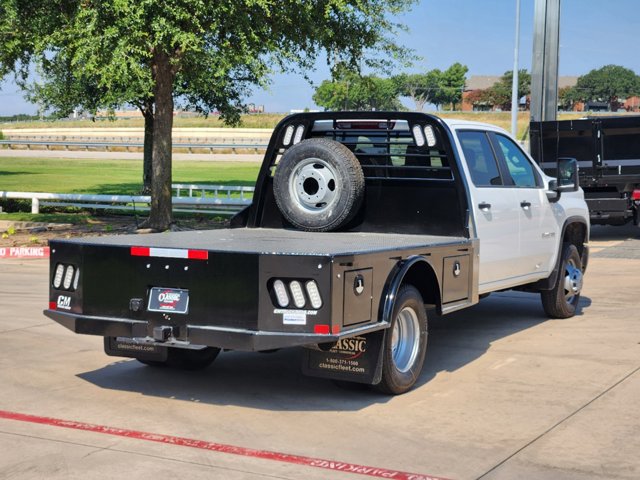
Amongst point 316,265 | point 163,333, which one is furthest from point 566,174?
point 163,333

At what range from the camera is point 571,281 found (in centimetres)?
1066

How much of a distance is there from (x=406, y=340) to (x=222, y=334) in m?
1.60

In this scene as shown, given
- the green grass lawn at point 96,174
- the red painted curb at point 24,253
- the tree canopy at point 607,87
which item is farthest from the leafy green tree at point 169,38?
the tree canopy at point 607,87

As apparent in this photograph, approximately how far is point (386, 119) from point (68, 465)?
432 centimetres

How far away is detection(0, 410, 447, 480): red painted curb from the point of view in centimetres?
551

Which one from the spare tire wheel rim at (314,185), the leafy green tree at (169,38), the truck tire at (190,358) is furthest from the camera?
the leafy green tree at (169,38)

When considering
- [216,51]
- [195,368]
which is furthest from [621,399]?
[216,51]

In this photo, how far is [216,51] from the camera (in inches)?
688

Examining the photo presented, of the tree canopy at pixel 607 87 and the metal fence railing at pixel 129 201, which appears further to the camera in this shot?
the tree canopy at pixel 607 87

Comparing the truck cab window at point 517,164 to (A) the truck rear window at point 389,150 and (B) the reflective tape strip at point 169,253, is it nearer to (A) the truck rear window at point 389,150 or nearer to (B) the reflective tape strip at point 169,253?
(A) the truck rear window at point 389,150

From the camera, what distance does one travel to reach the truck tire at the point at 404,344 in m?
7.02

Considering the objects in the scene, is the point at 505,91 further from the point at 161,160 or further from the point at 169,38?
the point at 169,38

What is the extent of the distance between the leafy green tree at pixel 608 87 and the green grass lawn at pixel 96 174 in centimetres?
10722

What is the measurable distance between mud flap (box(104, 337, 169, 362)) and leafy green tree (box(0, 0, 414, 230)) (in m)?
9.07
